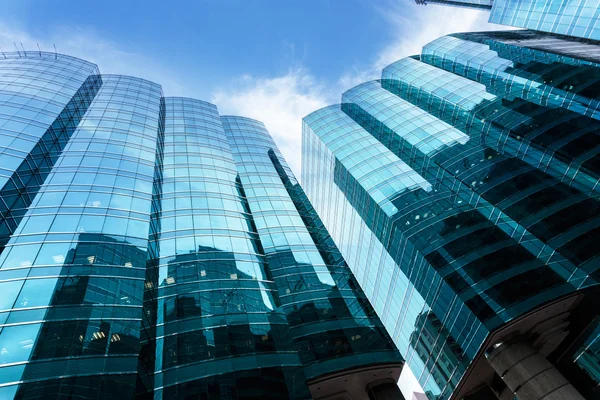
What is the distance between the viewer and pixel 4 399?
1463cm

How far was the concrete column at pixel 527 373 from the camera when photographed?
25.9 metres

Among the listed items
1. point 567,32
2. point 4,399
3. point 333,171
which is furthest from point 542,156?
point 4,399

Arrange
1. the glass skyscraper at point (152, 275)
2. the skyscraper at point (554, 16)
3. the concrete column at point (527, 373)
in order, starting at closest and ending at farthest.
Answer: the glass skyscraper at point (152, 275) → the concrete column at point (527, 373) → the skyscraper at point (554, 16)

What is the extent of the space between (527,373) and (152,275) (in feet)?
106

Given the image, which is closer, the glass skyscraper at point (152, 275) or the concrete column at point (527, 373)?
the glass skyscraper at point (152, 275)

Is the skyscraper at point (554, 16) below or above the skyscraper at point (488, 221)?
above

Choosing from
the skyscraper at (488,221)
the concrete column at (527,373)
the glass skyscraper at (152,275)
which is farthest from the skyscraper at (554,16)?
the glass skyscraper at (152,275)

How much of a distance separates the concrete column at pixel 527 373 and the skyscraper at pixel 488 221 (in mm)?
96

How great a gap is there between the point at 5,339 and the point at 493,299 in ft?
119

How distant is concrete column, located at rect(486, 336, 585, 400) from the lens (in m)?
25.9

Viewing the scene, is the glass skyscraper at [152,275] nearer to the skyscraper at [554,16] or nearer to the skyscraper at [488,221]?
the skyscraper at [488,221]

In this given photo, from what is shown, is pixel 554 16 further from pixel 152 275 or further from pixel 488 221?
pixel 152 275

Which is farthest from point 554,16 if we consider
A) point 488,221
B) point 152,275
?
point 152,275

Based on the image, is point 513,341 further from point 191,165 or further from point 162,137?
point 162,137
